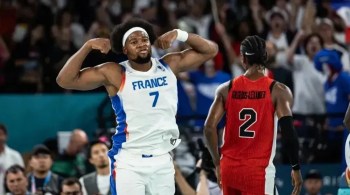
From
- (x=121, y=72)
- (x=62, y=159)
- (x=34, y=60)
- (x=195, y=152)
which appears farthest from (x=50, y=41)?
(x=121, y=72)

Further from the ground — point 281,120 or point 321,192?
point 281,120

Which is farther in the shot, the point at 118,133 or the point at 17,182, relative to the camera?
the point at 17,182

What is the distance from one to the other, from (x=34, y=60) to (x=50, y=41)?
22.9 inches

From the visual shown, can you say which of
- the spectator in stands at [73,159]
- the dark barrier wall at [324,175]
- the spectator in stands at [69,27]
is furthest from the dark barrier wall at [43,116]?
the dark barrier wall at [324,175]

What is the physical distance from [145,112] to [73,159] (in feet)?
17.7

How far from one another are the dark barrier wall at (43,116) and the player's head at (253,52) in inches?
238

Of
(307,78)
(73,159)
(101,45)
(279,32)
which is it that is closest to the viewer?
(101,45)

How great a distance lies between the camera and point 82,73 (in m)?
10.3

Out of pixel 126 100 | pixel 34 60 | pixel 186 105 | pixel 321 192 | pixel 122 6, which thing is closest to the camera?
pixel 126 100

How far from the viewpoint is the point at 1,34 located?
17.9 metres

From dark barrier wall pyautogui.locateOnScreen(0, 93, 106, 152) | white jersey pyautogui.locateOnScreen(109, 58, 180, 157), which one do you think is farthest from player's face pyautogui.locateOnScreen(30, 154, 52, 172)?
white jersey pyautogui.locateOnScreen(109, 58, 180, 157)

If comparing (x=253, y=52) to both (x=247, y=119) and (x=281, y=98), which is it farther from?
(x=247, y=119)

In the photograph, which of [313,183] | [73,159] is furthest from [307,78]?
[73,159]

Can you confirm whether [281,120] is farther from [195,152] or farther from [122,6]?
[122,6]
